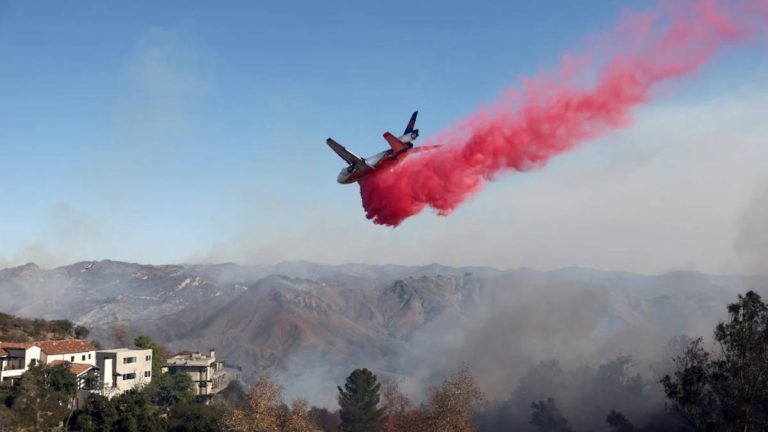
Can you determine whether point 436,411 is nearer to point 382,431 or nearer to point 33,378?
point 382,431

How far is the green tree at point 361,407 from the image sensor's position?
361ft

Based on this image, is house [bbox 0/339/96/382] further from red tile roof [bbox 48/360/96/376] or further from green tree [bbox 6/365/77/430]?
green tree [bbox 6/365/77/430]

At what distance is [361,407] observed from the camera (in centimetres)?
11250

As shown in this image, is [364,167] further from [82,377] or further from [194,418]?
[82,377]

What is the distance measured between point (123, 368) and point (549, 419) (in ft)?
265

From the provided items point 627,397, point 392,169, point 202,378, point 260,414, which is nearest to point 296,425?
point 260,414

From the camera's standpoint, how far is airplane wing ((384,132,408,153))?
207 feet

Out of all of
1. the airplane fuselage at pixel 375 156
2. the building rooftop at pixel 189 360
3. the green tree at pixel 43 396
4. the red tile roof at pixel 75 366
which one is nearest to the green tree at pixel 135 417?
the green tree at pixel 43 396

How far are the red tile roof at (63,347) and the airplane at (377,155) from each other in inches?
2280

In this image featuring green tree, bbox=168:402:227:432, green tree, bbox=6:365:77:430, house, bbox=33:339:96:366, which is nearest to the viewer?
green tree, bbox=6:365:77:430

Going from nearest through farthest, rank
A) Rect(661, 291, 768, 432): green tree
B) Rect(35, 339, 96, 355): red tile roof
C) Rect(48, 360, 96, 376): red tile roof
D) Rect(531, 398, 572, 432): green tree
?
Rect(661, 291, 768, 432): green tree
Rect(48, 360, 96, 376): red tile roof
Rect(35, 339, 96, 355): red tile roof
Rect(531, 398, 572, 432): green tree

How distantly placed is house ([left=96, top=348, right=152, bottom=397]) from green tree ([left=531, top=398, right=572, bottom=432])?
75.6 metres

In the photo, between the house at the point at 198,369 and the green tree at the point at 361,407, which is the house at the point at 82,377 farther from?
the green tree at the point at 361,407

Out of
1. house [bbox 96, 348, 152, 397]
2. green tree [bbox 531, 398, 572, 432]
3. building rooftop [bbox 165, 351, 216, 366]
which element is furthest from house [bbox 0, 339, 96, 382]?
green tree [bbox 531, 398, 572, 432]
